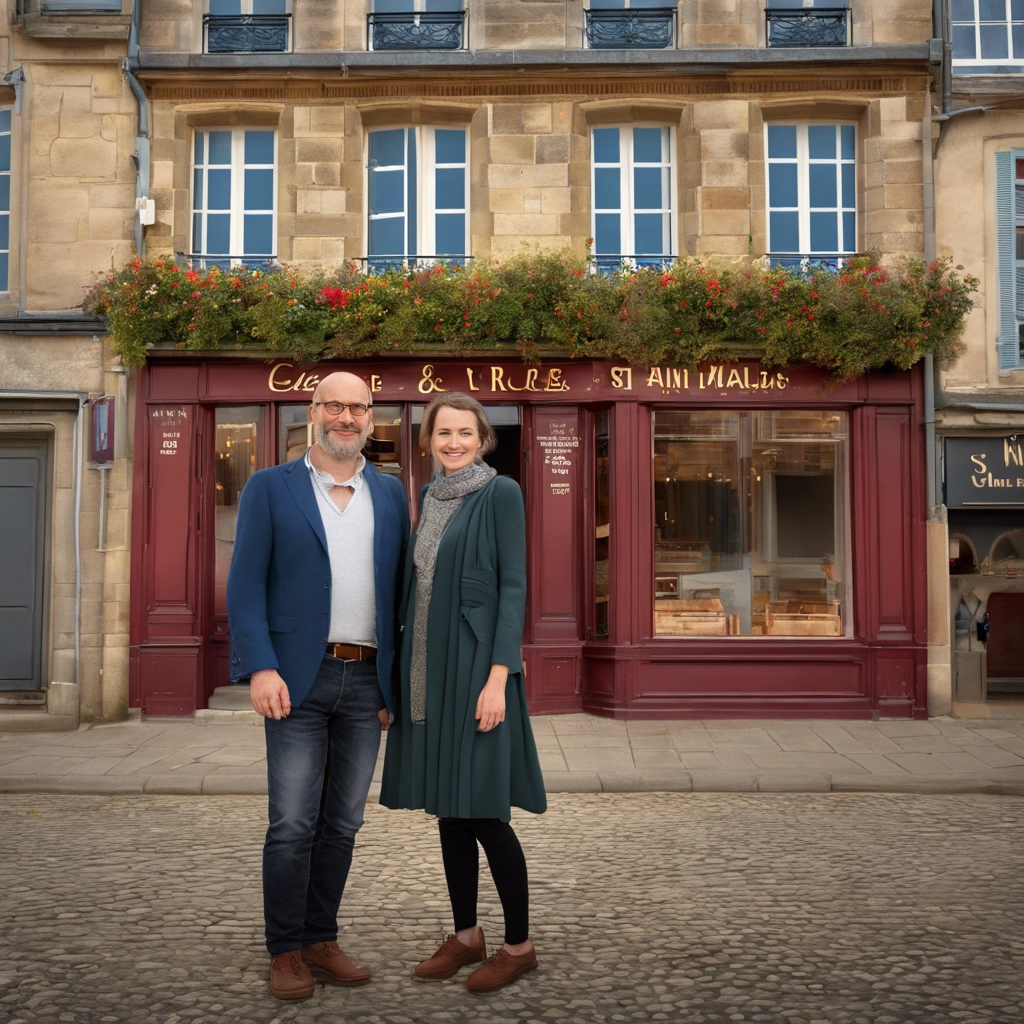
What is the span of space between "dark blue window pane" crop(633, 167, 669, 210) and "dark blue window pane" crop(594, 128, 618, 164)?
0.29 m

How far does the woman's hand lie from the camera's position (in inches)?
156

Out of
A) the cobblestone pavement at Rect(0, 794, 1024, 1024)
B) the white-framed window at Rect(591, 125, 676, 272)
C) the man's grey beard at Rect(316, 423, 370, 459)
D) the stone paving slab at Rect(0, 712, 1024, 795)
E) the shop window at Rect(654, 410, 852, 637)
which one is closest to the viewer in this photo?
the cobblestone pavement at Rect(0, 794, 1024, 1024)

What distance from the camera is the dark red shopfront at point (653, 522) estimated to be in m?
11.8

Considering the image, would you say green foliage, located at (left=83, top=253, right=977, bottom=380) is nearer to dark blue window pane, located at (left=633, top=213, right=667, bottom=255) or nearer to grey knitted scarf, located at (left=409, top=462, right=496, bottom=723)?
dark blue window pane, located at (left=633, top=213, right=667, bottom=255)

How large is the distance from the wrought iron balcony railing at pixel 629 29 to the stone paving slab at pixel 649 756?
6925 mm

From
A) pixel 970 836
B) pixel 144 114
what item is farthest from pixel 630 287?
pixel 970 836

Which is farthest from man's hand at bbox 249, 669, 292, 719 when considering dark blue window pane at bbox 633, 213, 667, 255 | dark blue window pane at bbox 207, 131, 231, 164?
dark blue window pane at bbox 207, 131, 231, 164

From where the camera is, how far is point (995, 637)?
42.5 ft

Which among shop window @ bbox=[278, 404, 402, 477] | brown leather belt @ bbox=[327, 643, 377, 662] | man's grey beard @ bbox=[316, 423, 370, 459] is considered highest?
shop window @ bbox=[278, 404, 402, 477]

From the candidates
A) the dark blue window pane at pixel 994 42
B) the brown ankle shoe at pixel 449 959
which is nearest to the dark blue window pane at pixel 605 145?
the dark blue window pane at pixel 994 42

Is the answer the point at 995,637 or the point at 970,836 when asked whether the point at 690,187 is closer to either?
the point at 995,637

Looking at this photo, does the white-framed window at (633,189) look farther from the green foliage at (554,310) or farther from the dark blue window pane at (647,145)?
the green foliage at (554,310)

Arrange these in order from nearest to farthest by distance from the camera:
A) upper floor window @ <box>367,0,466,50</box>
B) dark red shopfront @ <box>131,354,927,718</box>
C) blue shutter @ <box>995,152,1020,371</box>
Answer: dark red shopfront @ <box>131,354,927,718</box> → blue shutter @ <box>995,152,1020,371</box> → upper floor window @ <box>367,0,466,50</box>

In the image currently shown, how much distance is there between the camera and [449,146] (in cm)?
1255
